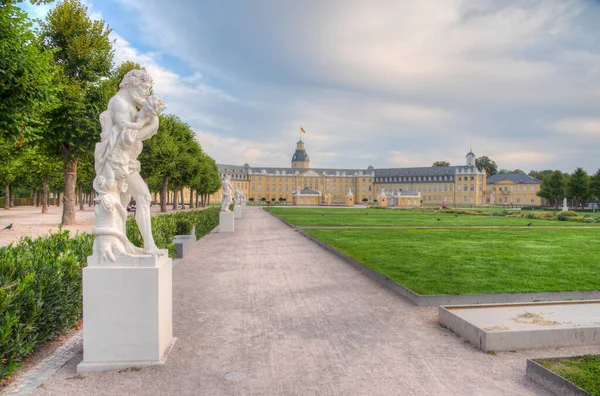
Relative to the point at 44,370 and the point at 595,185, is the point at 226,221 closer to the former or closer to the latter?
the point at 44,370

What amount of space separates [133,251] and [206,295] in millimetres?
3459

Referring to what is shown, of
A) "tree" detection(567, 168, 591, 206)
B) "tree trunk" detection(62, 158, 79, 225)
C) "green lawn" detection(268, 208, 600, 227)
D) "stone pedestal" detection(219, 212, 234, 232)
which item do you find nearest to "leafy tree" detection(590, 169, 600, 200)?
"tree" detection(567, 168, 591, 206)

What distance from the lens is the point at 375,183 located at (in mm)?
141750

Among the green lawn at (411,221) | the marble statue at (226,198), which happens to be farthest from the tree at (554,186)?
the marble statue at (226,198)

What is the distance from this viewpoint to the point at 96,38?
71.6 ft

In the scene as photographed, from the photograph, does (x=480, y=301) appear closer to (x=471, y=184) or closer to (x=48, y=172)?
(x=48, y=172)

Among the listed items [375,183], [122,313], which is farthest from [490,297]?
[375,183]

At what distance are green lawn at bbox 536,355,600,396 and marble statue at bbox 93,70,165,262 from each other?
4.80 metres

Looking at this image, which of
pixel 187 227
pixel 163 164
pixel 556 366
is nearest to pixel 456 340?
pixel 556 366

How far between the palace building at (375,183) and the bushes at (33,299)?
107761mm

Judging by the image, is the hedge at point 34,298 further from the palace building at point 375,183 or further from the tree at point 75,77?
the palace building at point 375,183

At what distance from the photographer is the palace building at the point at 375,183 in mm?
120125

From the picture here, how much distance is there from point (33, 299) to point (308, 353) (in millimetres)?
3434

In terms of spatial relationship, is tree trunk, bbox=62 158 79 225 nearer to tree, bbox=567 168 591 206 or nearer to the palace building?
tree, bbox=567 168 591 206
